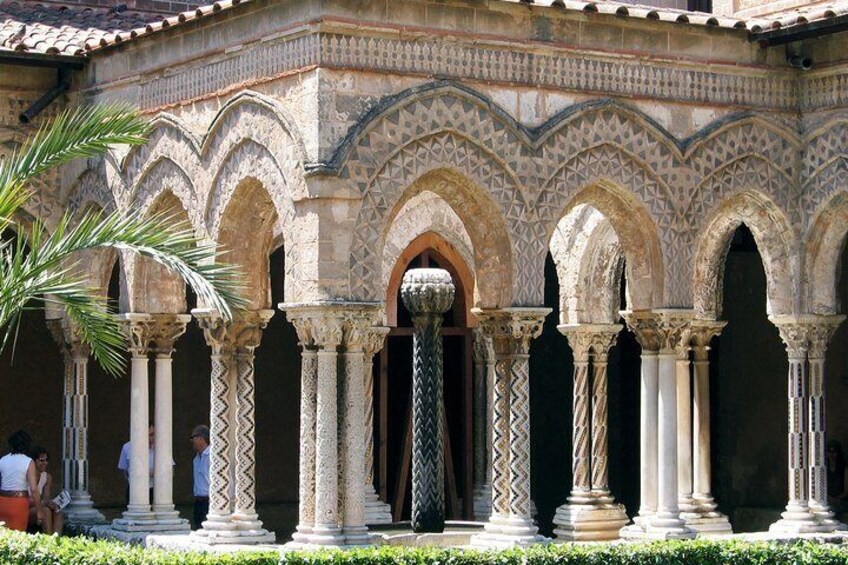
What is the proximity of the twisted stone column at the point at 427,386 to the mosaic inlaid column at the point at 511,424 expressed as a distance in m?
0.36

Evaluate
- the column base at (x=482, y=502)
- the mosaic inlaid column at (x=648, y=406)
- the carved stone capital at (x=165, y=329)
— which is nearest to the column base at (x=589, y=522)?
the column base at (x=482, y=502)

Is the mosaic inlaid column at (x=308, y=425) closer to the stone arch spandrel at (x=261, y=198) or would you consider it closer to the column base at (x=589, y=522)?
the stone arch spandrel at (x=261, y=198)

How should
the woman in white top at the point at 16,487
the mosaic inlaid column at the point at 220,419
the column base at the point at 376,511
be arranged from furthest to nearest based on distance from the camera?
the column base at the point at 376,511, the woman in white top at the point at 16,487, the mosaic inlaid column at the point at 220,419

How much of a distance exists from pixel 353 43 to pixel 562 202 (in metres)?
2.20

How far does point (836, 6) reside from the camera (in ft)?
55.1

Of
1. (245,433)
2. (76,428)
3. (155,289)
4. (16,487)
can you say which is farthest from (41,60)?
(245,433)

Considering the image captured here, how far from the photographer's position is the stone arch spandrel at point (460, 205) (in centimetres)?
1508

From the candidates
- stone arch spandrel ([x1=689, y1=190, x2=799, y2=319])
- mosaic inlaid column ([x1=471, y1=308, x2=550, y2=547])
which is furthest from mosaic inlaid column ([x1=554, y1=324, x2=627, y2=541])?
mosaic inlaid column ([x1=471, y1=308, x2=550, y2=547])

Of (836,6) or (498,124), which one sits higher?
(836,6)

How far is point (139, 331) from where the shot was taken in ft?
58.1

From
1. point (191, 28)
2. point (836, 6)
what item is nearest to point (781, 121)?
point (836, 6)

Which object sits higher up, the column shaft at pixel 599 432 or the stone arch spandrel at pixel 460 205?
the stone arch spandrel at pixel 460 205

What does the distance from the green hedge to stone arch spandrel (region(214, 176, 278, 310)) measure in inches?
102

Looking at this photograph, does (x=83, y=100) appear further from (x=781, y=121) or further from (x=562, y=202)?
(x=781, y=121)
